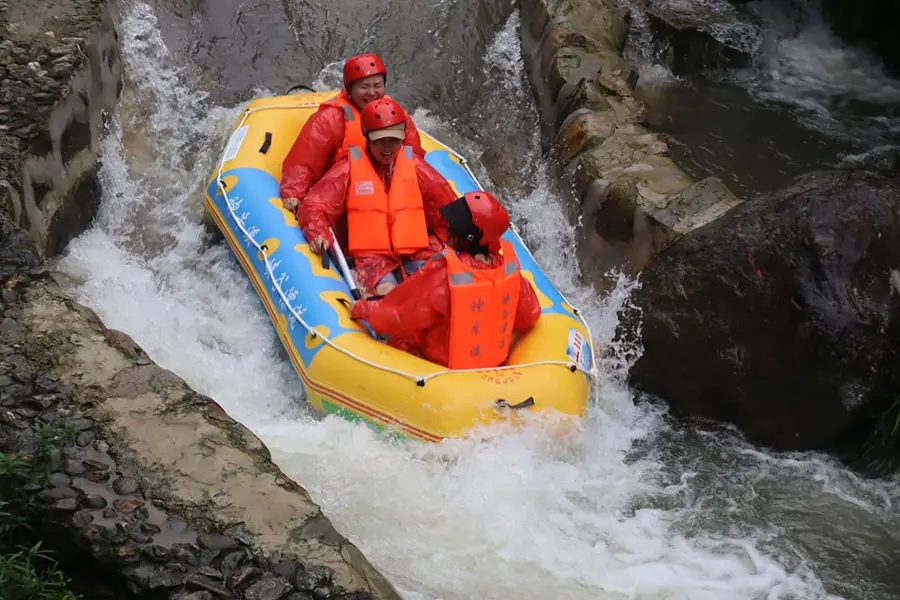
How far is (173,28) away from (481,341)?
14.2ft

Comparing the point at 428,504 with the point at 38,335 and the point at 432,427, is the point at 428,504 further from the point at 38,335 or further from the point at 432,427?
the point at 38,335

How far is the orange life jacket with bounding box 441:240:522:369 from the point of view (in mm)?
3906

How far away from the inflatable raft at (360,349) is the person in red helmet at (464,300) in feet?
0.40

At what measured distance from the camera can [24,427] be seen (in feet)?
10.1

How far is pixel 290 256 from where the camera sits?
468cm

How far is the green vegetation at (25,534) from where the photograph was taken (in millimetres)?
2482

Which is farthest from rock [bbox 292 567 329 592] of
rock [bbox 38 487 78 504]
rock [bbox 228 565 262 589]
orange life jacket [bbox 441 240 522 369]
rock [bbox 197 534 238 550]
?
orange life jacket [bbox 441 240 522 369]

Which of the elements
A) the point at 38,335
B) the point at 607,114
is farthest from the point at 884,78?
the point at 38,335

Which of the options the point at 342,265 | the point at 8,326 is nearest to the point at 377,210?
the point at 342,265

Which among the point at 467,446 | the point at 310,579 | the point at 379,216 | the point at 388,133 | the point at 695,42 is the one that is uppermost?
the point at 695,42

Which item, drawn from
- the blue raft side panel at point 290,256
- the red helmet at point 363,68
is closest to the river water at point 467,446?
the blue raft side panel at point 290,256

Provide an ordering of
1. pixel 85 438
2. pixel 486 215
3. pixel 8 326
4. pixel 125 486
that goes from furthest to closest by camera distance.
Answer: pixel 486 215 < pixel 8 326 < pixel 85 438 < pixel 125 486

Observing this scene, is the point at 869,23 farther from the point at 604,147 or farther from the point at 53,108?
the point at 53,108

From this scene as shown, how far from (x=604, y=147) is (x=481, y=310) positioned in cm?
213
